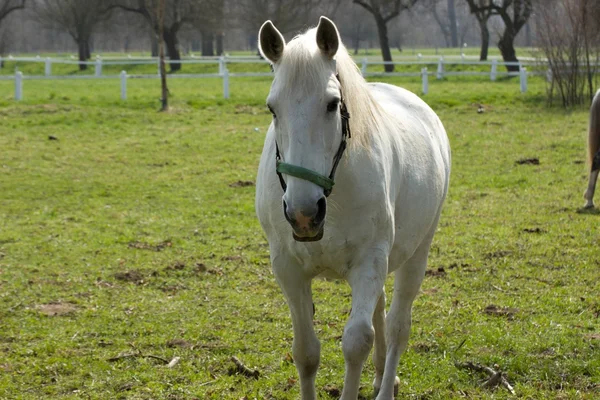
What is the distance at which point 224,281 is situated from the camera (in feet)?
21.6

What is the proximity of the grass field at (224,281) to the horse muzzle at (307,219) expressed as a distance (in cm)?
167

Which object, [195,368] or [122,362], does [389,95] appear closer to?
[195,368]

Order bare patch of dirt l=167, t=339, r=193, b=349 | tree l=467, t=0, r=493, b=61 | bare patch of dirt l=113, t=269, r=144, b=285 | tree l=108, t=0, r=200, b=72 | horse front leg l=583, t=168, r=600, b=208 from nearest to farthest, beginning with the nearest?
bare patch of dirt l=167, t=339, r=193, b=349, bare patch of dirt l=113, t=269, r=144, b=285, horse front leg l=583, t=168, r=600, b=208, tree l=467, t=0, r=493, b=61, tree l=108, t=0, r=200, b=72

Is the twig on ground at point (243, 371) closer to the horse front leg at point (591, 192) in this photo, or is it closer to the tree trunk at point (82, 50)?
the horse front leg at point (591, 192)

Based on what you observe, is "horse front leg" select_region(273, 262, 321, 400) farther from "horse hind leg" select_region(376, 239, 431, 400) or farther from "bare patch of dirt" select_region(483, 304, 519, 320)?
"bare patch of dirt" select_region(483, 304, 519, 320)

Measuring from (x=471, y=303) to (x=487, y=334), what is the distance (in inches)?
31.4

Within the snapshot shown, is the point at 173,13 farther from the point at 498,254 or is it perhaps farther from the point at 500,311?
the point at 500,311

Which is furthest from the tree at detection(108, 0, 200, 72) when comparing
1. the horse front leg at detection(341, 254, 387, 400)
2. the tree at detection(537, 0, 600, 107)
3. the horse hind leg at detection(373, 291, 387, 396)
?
the horse front leg at detection(341, 254, 387, 400)

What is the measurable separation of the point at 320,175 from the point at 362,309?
69 cm

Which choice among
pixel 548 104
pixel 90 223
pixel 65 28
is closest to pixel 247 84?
pixel 548 104

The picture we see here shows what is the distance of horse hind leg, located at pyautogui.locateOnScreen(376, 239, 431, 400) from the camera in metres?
4.00

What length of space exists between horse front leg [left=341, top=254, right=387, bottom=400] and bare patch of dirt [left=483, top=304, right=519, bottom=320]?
248 cm

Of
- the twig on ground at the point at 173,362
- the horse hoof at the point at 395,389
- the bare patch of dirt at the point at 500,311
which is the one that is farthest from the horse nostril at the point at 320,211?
the bare patch of dirt at the point at 500,311

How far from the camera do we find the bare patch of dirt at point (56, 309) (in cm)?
575
